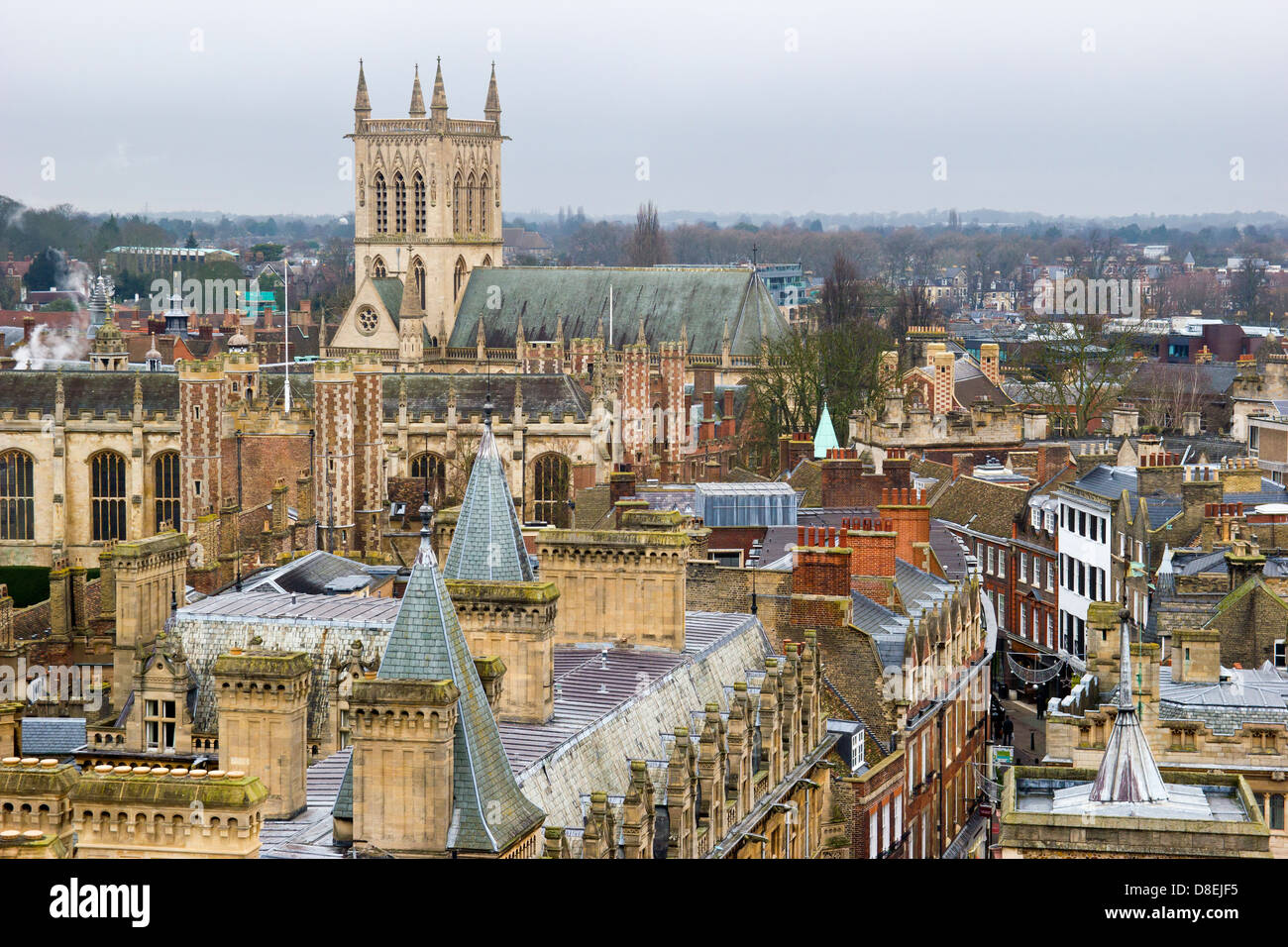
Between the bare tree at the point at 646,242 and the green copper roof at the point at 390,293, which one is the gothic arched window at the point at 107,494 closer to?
the green copper roof at the point at 390,293

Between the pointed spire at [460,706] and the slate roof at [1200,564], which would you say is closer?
the pointed spire at [460,706]

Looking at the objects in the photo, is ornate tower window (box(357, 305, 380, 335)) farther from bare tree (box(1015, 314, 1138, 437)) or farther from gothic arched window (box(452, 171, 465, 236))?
bare tree (box(1015, 314, 1138, 437))

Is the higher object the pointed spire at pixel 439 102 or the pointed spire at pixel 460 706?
the pointed spire at pixel 439 102

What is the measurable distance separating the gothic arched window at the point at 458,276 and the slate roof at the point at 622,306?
734 mm

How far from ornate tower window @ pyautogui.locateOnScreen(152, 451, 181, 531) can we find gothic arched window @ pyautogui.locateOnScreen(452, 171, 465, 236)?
166 feet

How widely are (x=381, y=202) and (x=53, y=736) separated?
91925 mm

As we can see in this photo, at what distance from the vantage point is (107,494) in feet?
235

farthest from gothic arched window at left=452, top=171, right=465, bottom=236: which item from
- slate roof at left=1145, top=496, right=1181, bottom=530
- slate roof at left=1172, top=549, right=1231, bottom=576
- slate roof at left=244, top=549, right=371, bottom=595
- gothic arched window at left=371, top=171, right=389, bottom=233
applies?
slate roof at left=1172, top=549, right=1231, bottom=576

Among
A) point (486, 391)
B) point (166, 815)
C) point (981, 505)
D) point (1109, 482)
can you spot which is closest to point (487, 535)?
point (166, 815)

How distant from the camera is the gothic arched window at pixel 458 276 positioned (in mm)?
119125

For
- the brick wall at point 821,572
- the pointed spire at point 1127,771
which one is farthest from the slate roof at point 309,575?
the pointed spire at point 1127,771

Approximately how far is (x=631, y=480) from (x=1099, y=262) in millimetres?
85957

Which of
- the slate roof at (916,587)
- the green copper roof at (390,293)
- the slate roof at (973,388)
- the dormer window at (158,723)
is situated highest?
the green copper roof at (390,293)
